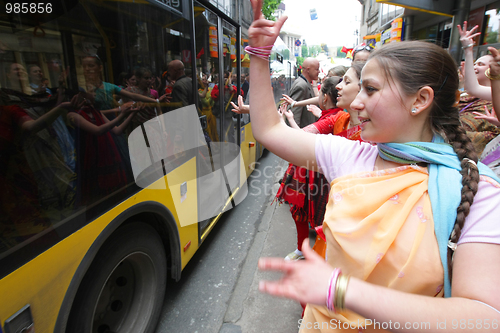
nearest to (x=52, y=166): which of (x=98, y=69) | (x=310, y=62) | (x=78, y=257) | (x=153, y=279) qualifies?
(x=78, y=257)

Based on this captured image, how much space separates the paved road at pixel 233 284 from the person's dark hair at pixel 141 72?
1945mm

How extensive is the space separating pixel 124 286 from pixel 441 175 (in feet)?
6.55

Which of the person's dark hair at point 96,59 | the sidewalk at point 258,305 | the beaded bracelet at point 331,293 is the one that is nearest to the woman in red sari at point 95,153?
the person's dark hair at point 96,59

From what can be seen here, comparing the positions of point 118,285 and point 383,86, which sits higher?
point 383,86

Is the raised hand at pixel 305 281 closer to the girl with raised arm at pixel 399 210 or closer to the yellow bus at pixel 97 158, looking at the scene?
the girl with raised arm at pixel 399 210

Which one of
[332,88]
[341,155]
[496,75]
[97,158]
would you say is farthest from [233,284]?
[496,75]

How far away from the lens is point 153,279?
2.15 metres

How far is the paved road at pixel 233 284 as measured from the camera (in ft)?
7.86

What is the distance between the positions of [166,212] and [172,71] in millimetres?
1147

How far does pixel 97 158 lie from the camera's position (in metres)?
1.58

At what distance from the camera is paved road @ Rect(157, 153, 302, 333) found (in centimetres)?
240

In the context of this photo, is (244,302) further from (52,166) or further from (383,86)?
(383,86)

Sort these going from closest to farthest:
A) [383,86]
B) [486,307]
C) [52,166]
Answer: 1. [486,307]
2. [383,86]
3. [52,166]

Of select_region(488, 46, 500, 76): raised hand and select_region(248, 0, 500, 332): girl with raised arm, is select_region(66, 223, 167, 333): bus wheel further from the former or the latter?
select_region(488, 46, 500, 76): raised hand
